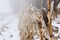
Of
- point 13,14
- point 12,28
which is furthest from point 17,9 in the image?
point 12,28

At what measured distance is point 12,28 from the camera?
3.67 feet

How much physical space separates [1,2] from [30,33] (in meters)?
0.37

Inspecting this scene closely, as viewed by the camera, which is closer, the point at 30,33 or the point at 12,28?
the point at 30,33

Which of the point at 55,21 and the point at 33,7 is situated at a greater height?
the point at 33,7

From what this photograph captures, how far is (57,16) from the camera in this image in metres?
1.11

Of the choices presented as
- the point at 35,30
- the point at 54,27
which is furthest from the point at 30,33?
the point at 54,27

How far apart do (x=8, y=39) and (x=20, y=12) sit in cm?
22

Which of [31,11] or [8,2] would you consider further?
[8,2]

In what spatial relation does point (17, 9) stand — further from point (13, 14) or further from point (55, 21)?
point (55, 21)

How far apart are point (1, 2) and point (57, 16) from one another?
17.4 inches

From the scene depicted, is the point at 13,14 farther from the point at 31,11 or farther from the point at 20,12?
the point at 31,11

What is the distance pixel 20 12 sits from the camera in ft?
3.56

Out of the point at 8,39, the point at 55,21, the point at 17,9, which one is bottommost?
the point at 8,39

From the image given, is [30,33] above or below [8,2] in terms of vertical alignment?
below
